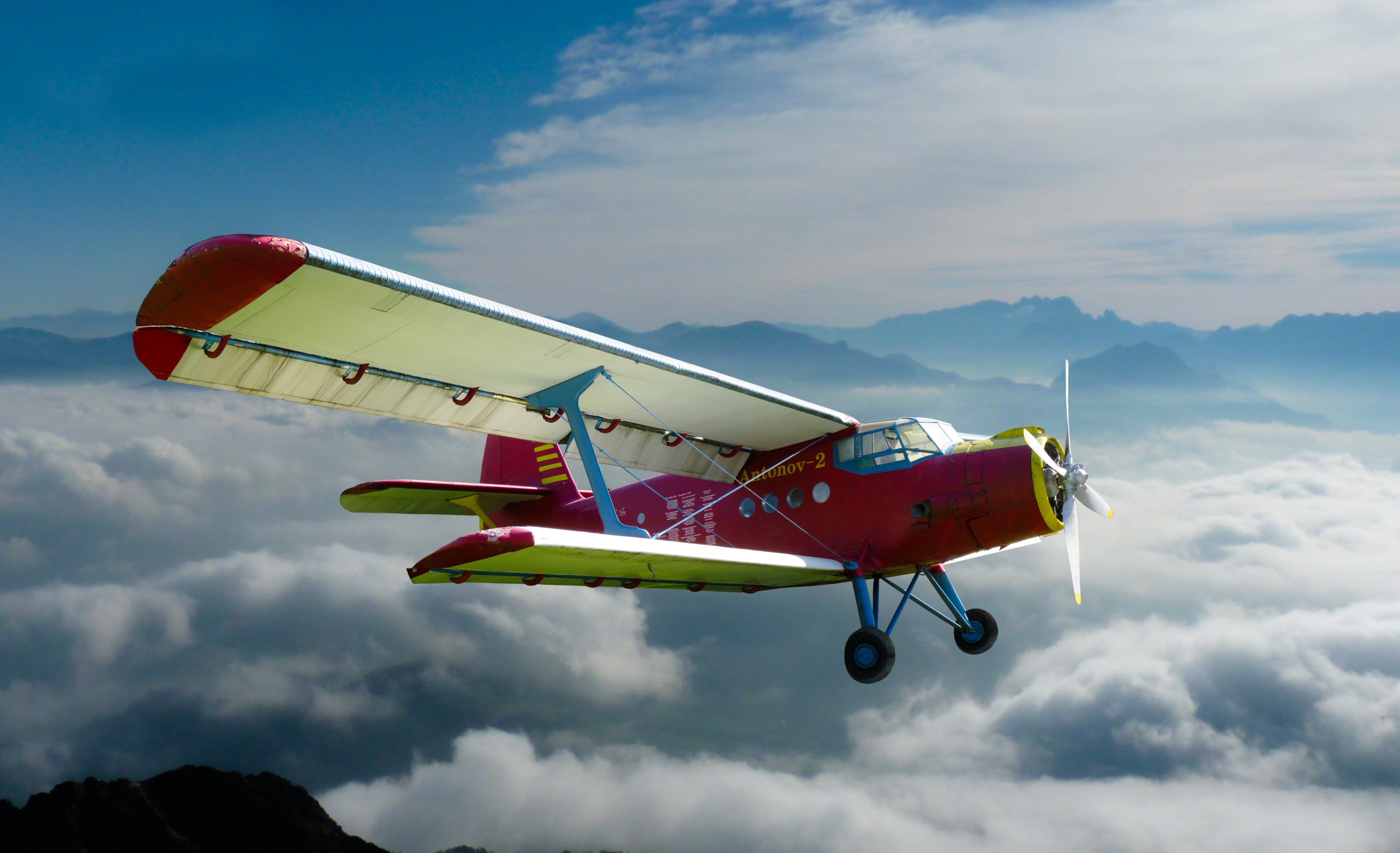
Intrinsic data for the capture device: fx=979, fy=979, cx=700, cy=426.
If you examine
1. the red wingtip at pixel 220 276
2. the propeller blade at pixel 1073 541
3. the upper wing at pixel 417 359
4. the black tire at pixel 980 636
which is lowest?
the black tire at pixel 980 636

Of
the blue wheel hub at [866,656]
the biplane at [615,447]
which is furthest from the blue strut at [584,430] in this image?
the blue wheel hub at [866,656]

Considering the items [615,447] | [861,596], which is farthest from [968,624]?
[615,447]

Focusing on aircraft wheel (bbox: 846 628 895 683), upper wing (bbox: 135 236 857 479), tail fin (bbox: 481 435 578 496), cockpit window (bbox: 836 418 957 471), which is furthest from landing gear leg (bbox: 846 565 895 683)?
tail fin (bbox: 481 435 578 496)

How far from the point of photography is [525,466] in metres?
16.8

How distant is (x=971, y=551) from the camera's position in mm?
12531

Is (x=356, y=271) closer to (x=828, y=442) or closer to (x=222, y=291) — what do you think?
(x=222, y=291)

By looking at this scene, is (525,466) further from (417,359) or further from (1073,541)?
(1073,541)

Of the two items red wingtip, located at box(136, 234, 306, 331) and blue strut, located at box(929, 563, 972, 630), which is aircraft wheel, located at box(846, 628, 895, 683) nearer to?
blue strut, located at box(929, 563, 972, 630)

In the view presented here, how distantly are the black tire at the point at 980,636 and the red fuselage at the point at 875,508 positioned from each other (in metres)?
1.92

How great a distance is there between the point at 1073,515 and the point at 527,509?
8.39 meters

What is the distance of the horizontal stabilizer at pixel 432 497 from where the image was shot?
1331 centimetres

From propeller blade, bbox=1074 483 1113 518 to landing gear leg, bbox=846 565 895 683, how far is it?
305cm

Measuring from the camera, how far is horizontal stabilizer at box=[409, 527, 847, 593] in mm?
8883

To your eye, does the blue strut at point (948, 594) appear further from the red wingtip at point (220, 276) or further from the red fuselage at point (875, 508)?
the red wingtip at point (220, 276)
